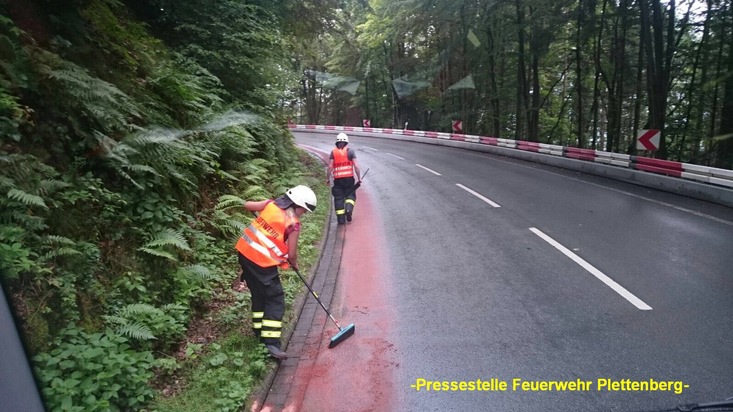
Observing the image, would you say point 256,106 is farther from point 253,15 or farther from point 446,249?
point 446,249

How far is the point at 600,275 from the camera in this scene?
5.88 m

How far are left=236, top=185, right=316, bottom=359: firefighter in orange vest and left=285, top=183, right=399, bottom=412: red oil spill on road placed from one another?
0.49m

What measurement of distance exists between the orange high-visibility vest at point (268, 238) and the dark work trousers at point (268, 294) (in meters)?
0.07

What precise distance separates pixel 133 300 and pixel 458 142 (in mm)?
24499

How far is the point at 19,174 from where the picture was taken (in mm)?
3799

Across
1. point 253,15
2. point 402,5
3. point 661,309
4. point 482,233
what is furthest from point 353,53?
point 661,309

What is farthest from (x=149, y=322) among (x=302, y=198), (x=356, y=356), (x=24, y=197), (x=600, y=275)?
(x=600, y=275)

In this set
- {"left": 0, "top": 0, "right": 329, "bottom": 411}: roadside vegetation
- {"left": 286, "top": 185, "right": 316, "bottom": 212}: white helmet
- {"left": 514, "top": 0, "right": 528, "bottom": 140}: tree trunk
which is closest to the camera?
{"left": 0, "top": 0, "right": 329, "bottom": 411}: roadside vegetation

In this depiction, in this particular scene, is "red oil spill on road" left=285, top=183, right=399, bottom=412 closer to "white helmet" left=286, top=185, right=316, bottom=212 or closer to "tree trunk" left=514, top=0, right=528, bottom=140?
"white helmet" left=286, top=185, right=316, bottom=212

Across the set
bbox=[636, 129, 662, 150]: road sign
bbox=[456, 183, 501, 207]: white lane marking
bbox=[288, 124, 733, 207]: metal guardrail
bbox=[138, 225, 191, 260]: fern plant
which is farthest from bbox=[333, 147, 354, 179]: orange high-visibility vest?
bbox=[636, 129, 662, 150]: road sign

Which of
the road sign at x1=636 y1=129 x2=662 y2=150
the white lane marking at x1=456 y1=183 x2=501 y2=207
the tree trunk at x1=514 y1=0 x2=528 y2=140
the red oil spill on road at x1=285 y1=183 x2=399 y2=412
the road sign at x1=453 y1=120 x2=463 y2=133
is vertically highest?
the tree trunk at x1=514 y1=0 x2=528 y2=140

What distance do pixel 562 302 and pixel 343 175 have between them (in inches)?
202

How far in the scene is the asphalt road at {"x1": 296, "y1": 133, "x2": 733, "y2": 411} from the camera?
374cm

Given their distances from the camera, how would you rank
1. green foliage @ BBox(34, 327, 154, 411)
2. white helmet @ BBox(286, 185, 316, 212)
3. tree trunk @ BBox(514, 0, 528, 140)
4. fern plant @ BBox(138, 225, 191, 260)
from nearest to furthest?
1. green foliage @ BBox(34, 327, 154, 411)
2. white helmet @ BBox(286, 185, 316, 212)
3. fern plant @ BBox(138, 225, 191, 260)
4. tree trunk @ BBox(514, 0, 528, 140)
